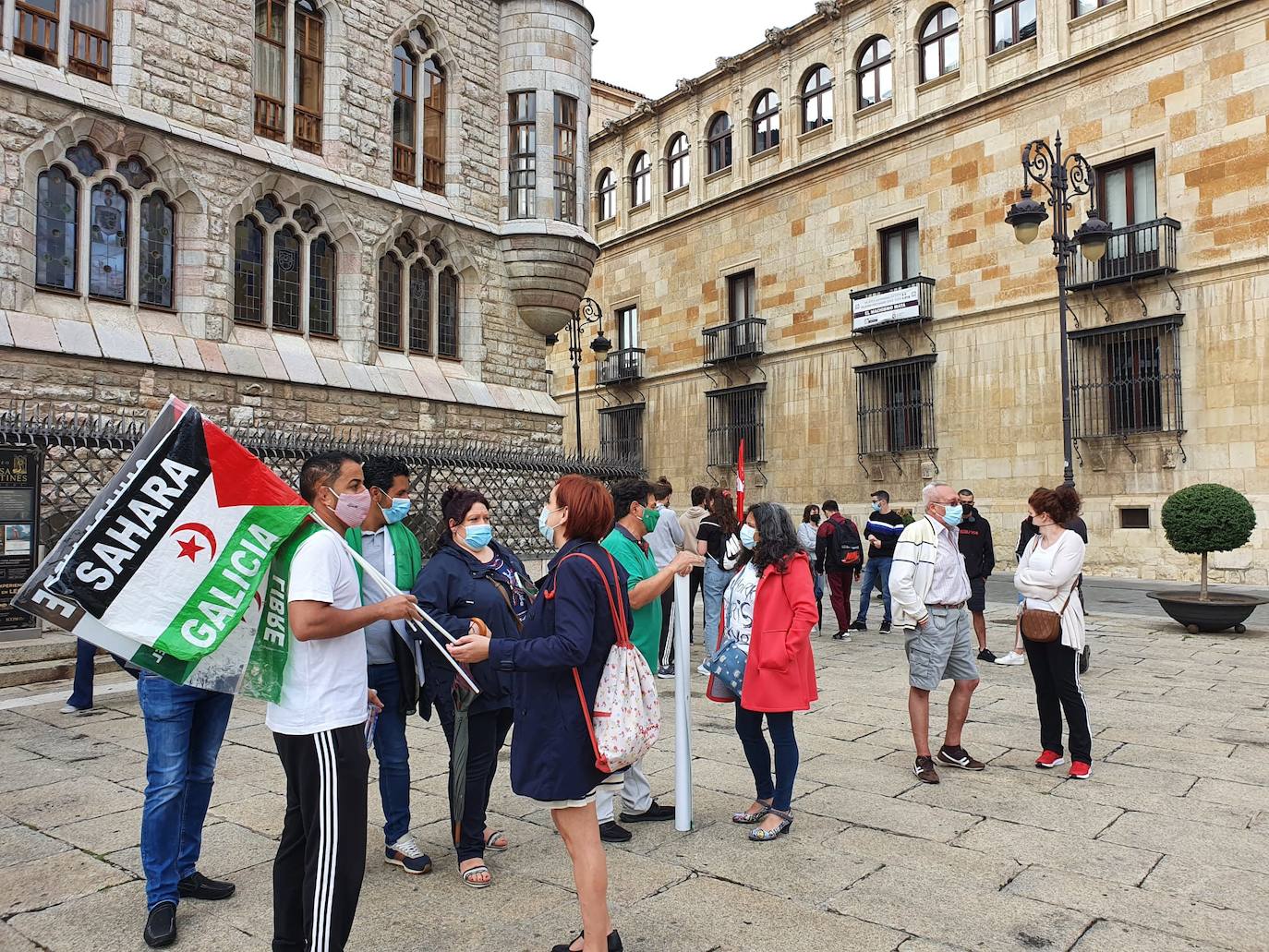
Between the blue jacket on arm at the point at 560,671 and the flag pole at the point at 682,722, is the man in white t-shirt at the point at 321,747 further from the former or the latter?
the flag pole at the point at 682,722

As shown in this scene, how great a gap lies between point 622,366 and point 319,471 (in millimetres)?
28379

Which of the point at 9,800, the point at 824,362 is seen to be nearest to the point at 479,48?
the point at 824,362

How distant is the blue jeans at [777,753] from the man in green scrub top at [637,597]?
1.82 feet

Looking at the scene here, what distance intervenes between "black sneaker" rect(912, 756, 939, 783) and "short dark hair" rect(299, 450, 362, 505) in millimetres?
3825

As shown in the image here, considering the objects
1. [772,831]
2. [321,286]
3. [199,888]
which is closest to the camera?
[199,888]

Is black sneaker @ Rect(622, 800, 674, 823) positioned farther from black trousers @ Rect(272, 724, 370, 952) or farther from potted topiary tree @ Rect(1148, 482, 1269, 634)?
potted topiary tree @ Rect(1148, 482, 1269, 634)

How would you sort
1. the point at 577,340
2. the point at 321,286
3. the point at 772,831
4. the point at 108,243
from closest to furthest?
the point at 772,831, the point at 108,243, the point at 321,286, the point at 577,340

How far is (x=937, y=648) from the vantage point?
556 cm

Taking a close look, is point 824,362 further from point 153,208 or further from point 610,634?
point 610,634

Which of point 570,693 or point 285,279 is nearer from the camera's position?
point 570,693

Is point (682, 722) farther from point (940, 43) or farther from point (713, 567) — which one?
point (940, 43)

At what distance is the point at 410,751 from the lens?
619 centimetres

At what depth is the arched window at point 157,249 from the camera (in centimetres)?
1326

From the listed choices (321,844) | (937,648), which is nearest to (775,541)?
(937,648)
